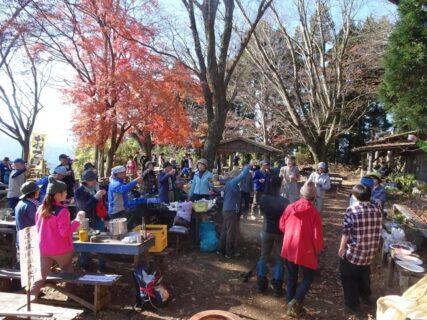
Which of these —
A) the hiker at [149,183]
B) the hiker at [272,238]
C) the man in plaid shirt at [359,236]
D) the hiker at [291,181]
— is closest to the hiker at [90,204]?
the hiker at [272,238]

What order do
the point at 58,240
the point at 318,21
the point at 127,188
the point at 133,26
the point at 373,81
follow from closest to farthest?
the point at 58,240
the point at 127,188
the point at 133,26
the point at 318,21
the point at 373,81

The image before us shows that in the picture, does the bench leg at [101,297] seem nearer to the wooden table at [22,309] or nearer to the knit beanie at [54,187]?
the wooden table at [22,309]

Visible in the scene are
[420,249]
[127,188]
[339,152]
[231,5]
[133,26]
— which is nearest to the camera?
[127,188]

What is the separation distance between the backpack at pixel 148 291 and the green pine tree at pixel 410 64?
241 inches

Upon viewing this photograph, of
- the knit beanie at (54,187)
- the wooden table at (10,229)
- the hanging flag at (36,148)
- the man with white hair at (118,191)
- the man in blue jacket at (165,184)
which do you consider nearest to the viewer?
the knit beanie at (54,187)

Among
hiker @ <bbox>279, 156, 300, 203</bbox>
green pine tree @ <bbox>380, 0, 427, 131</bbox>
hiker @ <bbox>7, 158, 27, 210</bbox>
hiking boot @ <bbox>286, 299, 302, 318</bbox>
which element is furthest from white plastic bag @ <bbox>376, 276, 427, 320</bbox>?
hiker @ <bbox>7, 158, 27, 210</bbox>

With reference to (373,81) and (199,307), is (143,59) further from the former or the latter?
(373,81)

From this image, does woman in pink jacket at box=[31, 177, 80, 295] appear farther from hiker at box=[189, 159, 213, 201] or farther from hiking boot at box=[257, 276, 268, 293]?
hiker at box=[189, 159, 213, 201]

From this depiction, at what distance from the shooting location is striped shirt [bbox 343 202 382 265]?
4.42 m

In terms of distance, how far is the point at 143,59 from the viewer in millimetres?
12805

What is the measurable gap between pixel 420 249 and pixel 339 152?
28.6 metres

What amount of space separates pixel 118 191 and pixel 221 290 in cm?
229

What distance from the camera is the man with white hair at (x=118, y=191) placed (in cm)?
582

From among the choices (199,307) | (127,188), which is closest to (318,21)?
(127,188)
